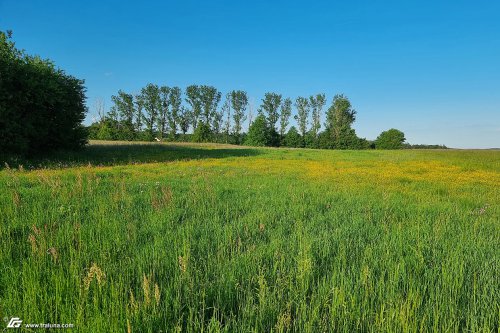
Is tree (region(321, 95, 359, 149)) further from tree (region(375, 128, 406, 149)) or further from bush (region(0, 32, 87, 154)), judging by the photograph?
bush (region(0, 32, 87, 154))

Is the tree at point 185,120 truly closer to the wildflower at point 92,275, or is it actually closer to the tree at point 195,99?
the tree at point 195,99

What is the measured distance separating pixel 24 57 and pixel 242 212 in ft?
88.8

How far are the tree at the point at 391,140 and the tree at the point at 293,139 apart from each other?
3252 centimetres

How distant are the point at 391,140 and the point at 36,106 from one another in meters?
106

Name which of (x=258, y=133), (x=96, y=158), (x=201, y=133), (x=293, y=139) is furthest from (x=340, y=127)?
(x=96, y=158)

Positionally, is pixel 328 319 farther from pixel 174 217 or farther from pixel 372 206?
pixel 372 206

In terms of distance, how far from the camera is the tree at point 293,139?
89.9 metres

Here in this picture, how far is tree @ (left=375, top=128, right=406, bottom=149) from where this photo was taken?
9512cm

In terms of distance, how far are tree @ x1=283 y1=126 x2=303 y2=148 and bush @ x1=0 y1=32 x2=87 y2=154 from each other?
71.1m

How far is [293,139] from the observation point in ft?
297

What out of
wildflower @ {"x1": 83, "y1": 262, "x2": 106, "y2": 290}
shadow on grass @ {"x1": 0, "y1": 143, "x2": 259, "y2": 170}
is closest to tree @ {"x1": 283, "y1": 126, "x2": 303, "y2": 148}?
shadow on grass @ {"x1": 0, "y1": 143, "x2": 259, "y2": 170}

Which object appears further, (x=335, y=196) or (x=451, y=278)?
(x=335, y=196)

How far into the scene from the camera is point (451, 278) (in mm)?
3080

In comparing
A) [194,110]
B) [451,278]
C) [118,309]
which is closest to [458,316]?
[451,278]
